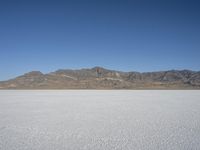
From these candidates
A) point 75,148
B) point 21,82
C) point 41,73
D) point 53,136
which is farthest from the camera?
point 41,73

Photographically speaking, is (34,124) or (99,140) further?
(34,124)

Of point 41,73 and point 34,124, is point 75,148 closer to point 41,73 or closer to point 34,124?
point 34,124

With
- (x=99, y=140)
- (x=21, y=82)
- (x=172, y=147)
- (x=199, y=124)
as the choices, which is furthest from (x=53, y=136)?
(x=21, y=82)

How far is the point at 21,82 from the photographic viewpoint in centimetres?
11100

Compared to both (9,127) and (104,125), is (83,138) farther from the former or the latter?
(9,127)

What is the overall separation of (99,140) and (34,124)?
10.8 feet

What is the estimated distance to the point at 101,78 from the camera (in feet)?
389

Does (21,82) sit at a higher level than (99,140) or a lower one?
higher

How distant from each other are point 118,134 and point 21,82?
110158 mm

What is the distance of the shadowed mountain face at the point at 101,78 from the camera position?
10734cm

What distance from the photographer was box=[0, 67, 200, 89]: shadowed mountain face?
10734 centimetres

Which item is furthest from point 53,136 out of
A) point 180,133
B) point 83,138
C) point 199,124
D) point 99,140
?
point 199,124

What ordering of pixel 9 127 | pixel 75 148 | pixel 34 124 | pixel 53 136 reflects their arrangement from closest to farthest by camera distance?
pixel 75 148
pixel 53 136
pixel 9 127
pixel 34 124

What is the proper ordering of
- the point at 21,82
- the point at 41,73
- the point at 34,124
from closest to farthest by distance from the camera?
the point at 34,124 → the point at 21,82 → the point at 41,73
